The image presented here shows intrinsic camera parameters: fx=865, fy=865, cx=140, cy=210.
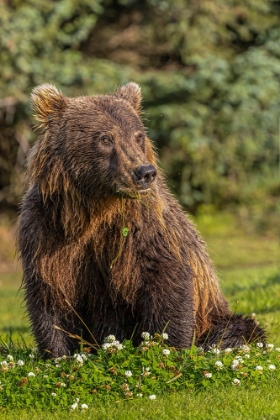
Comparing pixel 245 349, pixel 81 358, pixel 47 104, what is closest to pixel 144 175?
pixel 47 104

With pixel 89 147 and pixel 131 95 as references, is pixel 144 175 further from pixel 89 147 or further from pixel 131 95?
pixel 131 95

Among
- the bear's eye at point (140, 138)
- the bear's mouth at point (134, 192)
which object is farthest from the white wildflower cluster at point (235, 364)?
the bear's eye at point (140, 138)

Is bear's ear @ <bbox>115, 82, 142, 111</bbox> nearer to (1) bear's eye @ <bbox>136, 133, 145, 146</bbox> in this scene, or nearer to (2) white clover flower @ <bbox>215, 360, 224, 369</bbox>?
(1) bear's eye @ <bbox>136, 133, 145, 146</bbox>

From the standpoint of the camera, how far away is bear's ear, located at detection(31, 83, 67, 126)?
638cm

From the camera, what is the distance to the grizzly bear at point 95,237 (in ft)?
20.0

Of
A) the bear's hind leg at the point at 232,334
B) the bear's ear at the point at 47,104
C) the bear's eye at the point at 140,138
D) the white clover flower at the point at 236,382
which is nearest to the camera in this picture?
the white clover flower at the point at 236,382

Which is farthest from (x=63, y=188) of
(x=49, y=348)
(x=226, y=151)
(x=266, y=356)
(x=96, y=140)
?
(x=226, y=151)

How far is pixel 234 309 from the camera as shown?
7.51 m

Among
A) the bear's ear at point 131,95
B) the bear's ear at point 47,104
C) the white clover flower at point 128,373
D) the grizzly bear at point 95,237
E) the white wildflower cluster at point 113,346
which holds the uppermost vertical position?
the bear's ear at point 131,95

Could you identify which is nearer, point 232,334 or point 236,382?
point 236,382

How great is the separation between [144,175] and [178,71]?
12836mm

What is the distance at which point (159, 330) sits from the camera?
6.15 m

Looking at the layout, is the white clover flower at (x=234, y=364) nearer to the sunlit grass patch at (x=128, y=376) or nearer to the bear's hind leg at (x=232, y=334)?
the sunlit grass patch at (x=128, y=376)

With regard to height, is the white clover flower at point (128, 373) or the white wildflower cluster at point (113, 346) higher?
the white wildflower cluster at point (113, 346)
